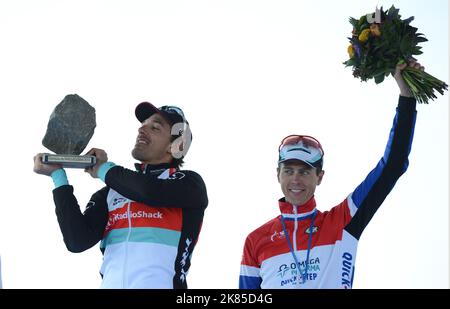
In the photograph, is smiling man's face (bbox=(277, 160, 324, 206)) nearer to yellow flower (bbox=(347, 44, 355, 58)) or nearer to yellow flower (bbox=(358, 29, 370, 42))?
yellow flower (bbox=(347, 44, 355, 58))

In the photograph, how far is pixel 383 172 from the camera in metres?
7.98

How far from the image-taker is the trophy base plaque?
26.0 feet

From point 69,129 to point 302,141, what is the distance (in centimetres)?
208

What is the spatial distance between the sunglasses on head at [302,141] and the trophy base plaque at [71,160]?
1772mm

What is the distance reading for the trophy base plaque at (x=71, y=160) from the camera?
26.0ft

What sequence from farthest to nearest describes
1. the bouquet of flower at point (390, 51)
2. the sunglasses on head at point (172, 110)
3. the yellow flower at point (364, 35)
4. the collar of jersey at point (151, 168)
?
the sunglasses on head at point (172, 110) < the collar of jersey at point (151, 168) < the yellow flower at point (364, 35) < the bouquet of flower at point (390, 51)

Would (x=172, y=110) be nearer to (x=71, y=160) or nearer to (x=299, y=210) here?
(x=71, y=160)

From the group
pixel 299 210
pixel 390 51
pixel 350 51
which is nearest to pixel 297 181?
pixel 299 210

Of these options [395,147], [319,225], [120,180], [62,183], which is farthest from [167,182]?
[395,147]

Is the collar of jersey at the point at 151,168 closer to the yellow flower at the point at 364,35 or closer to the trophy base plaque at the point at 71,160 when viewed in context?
the trophy base plaque at the point at 71,160

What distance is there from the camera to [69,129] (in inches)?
320

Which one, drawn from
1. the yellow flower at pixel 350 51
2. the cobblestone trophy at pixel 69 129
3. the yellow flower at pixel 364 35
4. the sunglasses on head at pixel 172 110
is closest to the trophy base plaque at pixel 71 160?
the cobblestone trophy at pixel 69 129
